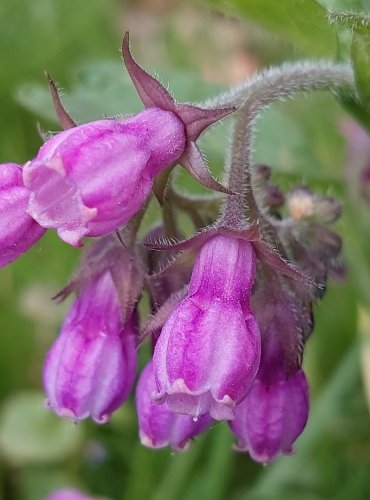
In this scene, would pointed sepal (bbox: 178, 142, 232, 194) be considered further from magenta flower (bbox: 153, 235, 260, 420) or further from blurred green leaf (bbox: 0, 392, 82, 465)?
blurred green leaf (bbox: 0, 392, 82, 465)

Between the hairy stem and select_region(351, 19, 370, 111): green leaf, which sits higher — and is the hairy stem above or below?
below

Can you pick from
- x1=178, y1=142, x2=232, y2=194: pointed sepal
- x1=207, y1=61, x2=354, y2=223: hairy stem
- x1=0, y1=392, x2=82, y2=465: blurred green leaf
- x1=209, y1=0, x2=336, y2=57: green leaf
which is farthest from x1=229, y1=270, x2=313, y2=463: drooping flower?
x1=0, y1=392, x2=82, y2=465: blurred green leaf

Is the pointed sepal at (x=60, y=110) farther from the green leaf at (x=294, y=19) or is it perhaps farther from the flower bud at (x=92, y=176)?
the green leaf at (x=294, y=19)

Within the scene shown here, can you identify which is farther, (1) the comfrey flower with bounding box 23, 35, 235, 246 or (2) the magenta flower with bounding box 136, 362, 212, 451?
(2) the magenta flower with bounding box 136, 362, 212, 451

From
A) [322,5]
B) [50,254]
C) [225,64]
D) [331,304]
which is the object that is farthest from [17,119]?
[322,5]

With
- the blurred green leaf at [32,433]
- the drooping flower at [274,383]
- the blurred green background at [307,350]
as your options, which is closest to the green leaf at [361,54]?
the blurred green background at [307,350]

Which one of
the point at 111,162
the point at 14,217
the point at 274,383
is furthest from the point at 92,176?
the point at 274,383

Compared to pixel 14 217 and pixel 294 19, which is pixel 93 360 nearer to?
pixel 14 217
